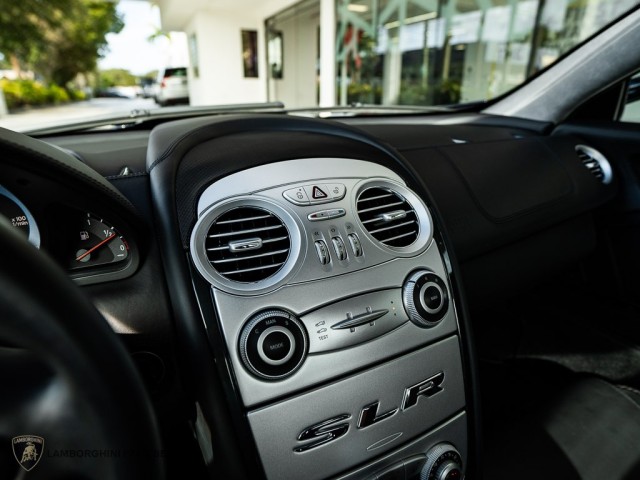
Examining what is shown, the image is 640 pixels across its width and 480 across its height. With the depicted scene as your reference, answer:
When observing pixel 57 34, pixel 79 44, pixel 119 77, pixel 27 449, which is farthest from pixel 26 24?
pixel 119 77

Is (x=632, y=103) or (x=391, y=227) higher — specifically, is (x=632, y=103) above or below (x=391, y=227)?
above

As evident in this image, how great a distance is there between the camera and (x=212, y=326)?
0.70 metres

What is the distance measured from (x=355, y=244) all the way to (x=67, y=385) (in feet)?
1.80

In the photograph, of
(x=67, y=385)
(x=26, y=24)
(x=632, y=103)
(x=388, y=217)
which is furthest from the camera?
(x=26, y=24)

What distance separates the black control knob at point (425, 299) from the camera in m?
0.84

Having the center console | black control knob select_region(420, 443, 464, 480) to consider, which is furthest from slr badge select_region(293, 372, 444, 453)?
black control knob select_region(420, 443, 464, 480)

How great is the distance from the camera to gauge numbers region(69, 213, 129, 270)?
0.75 meters

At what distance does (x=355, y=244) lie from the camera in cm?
83

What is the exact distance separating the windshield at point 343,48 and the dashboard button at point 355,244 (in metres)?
0.68

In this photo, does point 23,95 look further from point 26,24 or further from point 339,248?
point 339,248

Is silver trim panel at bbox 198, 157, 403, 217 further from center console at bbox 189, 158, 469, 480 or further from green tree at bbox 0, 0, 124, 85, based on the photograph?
green tree at bbox 0, 0, 124, 85

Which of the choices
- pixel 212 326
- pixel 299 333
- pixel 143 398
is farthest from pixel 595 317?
pixel 143 398

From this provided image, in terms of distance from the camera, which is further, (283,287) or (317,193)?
(317,193)

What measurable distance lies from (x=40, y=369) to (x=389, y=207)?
71 centimetres
